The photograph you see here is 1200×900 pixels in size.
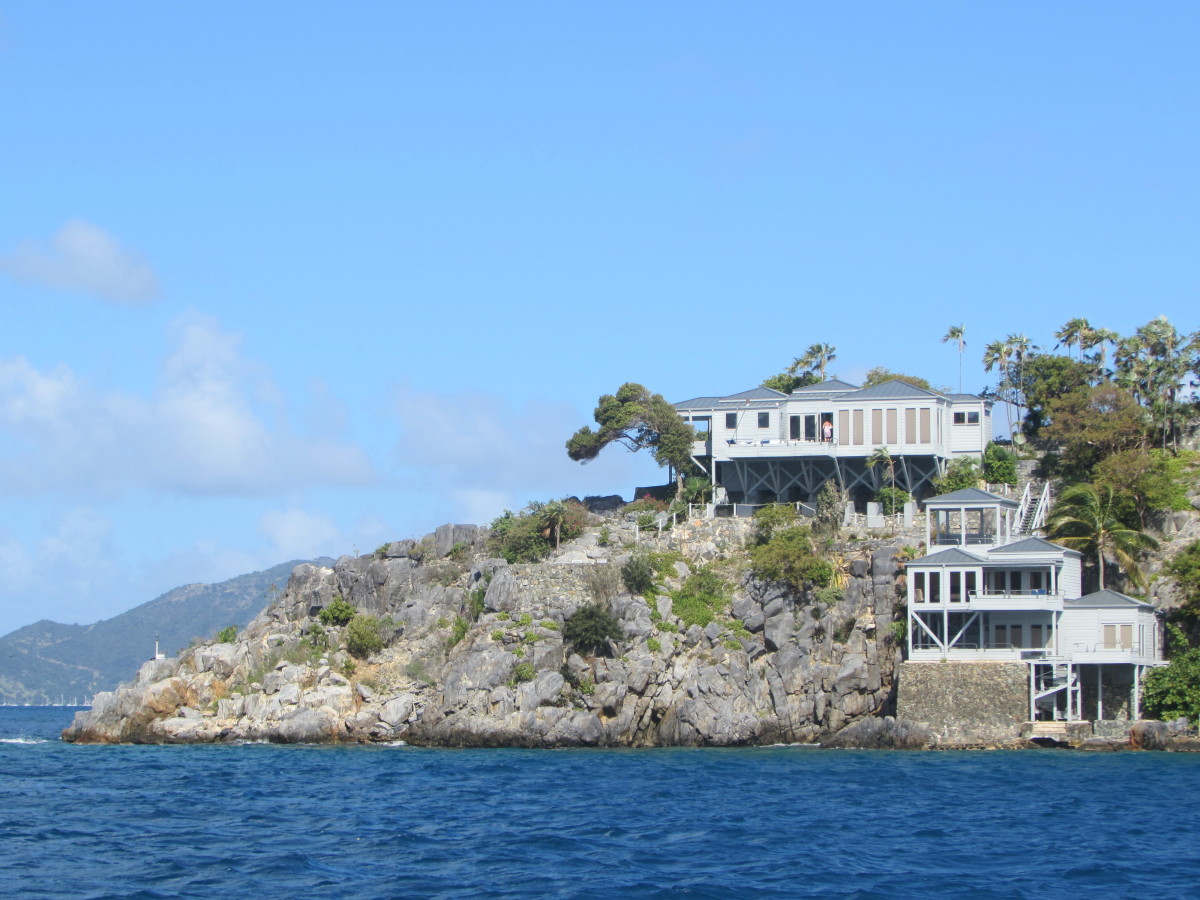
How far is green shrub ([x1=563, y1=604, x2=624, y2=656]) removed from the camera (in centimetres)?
6169

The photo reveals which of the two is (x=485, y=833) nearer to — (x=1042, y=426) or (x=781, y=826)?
(x=781, y=826)

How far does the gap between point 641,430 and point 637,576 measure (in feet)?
50.3

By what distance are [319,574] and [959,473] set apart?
3179cm

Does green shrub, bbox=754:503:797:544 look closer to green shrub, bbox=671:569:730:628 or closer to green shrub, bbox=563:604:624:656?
green shrub, bbox=671:569:730:628

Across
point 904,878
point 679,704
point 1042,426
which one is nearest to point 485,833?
point 904,878

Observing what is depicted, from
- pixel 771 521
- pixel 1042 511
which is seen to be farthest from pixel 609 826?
pixel 1042 511

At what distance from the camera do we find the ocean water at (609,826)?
1233 inches

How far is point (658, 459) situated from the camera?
77.6m

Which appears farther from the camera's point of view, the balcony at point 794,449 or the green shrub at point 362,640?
the balcony at point 794,449

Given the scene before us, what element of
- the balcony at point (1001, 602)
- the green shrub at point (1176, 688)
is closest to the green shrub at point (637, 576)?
the balcony at point (1001, 602)

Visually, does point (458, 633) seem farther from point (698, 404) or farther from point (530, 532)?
point (698, 404)

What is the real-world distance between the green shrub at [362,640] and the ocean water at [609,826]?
10.9m

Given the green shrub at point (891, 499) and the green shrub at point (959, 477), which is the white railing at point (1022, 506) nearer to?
the green shrub at point (959, 477)

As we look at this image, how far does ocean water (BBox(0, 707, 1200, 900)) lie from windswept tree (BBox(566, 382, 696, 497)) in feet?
76.4
